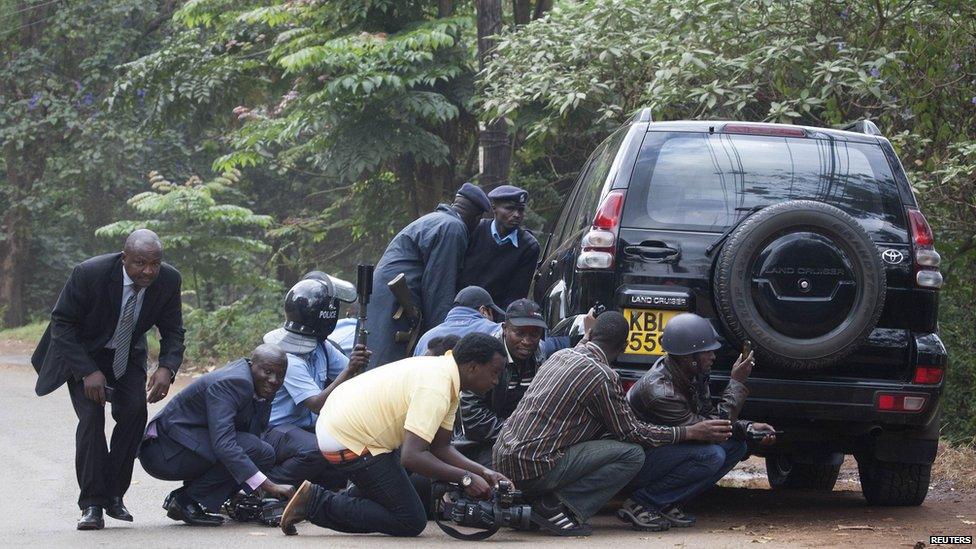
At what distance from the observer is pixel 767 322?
21.6 feet

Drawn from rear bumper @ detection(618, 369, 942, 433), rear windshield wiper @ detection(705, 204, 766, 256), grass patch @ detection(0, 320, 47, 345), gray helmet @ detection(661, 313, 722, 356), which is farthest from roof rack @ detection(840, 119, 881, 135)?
grass patch @ detection(0, 320, 47, 345)

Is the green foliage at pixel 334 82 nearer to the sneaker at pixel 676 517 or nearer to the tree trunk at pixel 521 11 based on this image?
the tree trunk at pixel 521 11

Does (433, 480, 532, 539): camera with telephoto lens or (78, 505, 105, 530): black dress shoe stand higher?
(433, 480, 532, 539): camera with telephoto lens

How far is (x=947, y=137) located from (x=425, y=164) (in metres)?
6.89

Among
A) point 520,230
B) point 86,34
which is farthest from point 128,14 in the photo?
point 520,230

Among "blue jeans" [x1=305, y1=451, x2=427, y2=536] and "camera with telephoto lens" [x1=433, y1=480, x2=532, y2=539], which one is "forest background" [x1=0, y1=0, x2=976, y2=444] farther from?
"blue jeans" [x1=305, y1=451, x2=427, y2=536]

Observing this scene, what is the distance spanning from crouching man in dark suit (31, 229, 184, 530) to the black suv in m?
2.28

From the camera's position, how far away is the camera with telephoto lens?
21.0ft

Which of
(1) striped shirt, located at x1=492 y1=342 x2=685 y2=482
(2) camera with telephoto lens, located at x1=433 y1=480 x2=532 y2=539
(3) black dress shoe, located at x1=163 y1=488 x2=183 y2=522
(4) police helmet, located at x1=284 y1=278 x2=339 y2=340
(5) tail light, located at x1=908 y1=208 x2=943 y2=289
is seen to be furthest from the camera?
(4) police helmet, located at x1=284 y1=278 x2=339 y2=340

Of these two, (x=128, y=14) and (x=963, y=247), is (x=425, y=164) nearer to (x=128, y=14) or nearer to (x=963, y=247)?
(x=963, y=247)

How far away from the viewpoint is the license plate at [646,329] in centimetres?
674

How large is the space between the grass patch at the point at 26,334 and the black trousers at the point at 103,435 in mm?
17348

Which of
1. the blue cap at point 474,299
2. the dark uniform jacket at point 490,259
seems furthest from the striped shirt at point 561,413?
the dark uniform jacket at point 490,259

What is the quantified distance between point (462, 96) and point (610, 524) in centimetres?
807
